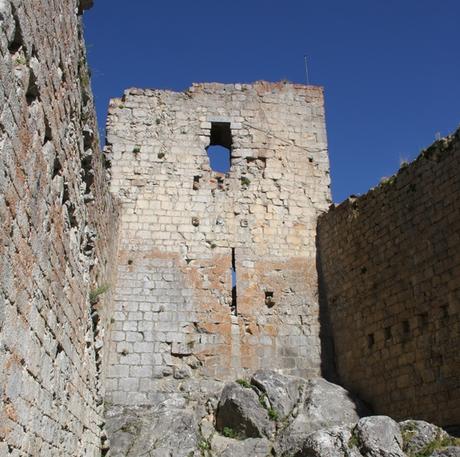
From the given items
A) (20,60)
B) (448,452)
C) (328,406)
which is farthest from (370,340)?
(20,60)

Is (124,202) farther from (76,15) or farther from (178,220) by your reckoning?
(76,15)

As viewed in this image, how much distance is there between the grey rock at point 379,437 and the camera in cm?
793

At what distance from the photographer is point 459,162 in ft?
30.2

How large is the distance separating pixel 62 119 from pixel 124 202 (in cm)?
660

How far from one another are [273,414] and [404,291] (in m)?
3.01

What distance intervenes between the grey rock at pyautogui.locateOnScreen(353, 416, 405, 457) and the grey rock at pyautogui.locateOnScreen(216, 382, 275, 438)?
194 cm

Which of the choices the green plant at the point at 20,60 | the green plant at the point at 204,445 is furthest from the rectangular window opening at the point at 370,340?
the green plant at the point at 20,60

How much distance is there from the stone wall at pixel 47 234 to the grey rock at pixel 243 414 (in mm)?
2613

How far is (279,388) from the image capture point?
10508 millimetres

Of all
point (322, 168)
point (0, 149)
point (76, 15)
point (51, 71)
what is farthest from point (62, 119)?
point (322, 168)

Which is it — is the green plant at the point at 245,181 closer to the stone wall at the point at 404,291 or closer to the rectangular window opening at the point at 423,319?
the stone wall at the point at 404,291

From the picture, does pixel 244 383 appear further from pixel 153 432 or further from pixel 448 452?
pixel 448 452

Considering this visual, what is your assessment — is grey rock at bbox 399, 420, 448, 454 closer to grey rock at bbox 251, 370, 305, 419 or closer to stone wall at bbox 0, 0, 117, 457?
grey rock at bbox 251, 370, 305, 419

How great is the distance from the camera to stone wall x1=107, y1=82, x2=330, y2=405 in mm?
11172
